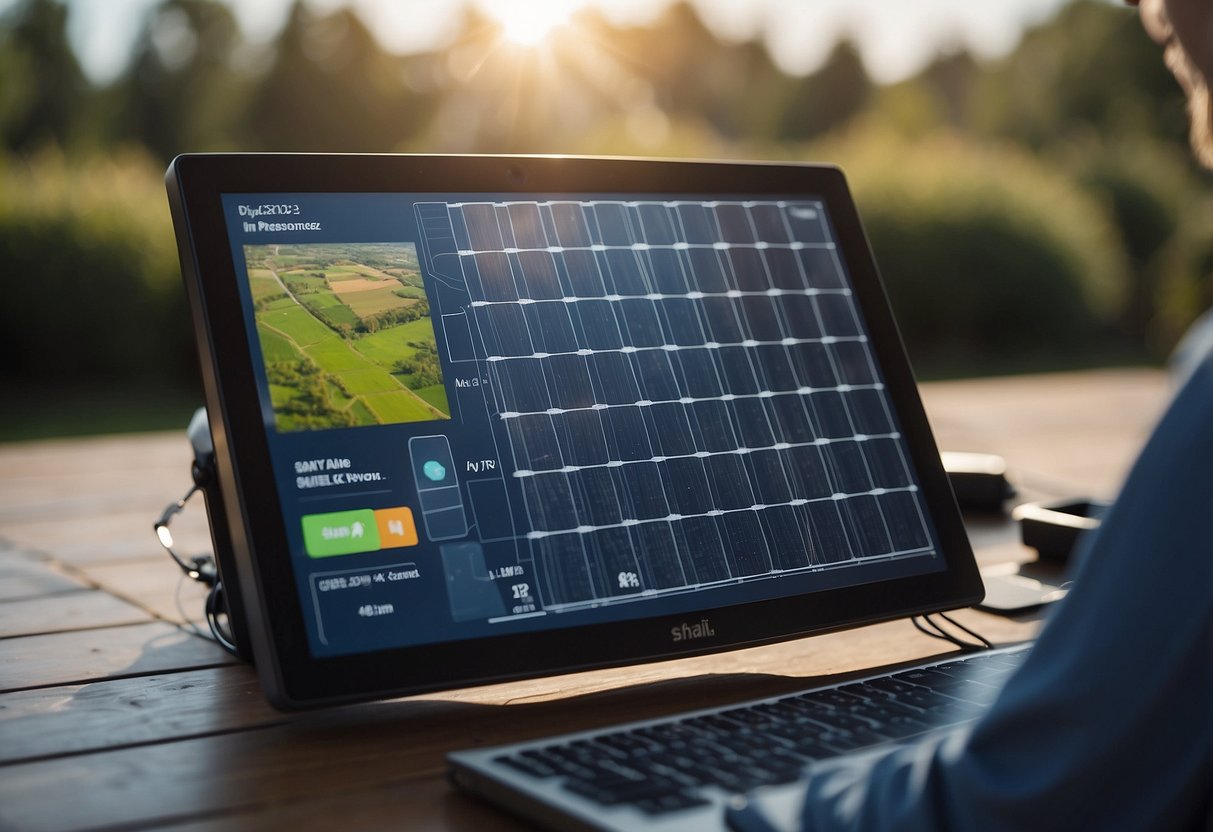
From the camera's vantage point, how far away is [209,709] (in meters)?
0.93

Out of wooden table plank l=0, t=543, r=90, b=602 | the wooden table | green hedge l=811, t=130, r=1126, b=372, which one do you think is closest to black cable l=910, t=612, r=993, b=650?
the wooden table

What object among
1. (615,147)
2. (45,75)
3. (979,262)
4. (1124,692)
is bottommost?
(1124,692)

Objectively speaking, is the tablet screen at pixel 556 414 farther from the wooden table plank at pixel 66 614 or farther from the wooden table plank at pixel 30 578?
the wooden table plank at pixel 30 578

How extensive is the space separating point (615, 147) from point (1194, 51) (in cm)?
1094

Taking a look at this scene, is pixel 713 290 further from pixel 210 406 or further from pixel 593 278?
pixel 210 406

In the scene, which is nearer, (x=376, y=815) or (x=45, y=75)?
(x=376, y=815)

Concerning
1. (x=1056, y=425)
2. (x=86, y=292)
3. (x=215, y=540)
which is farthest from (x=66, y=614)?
(x=86, y=292)

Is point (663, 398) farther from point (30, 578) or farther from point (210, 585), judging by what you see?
point (30, 578)

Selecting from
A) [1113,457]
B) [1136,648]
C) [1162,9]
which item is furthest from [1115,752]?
[1113,457]

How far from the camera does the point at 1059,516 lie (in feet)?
4.77

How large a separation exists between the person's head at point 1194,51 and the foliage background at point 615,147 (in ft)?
23.3

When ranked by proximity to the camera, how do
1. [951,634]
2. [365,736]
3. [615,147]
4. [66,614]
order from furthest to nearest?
[615,147] → [66,614] → [951,634] → [365,736]

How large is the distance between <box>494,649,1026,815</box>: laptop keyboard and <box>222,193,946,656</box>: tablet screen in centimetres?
17

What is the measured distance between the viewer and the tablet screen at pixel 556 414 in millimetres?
913
